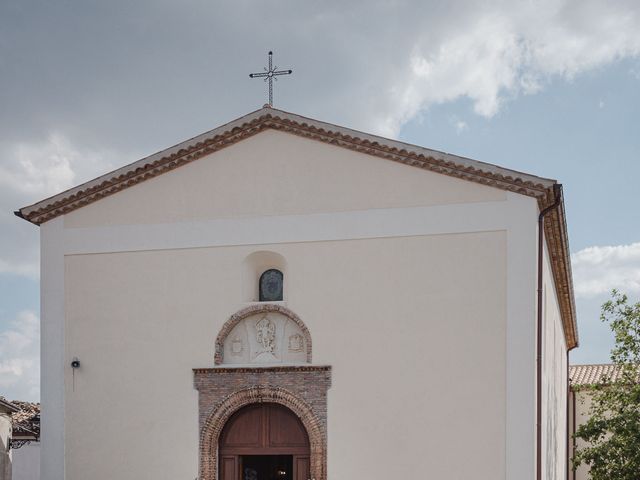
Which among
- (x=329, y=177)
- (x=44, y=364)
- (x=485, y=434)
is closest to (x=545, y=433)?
(x=485, y=434)

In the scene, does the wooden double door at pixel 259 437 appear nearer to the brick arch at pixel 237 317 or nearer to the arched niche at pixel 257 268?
the brick arch at pixel 237 317

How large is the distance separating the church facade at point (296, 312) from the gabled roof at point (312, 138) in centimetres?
4

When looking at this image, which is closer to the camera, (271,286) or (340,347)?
(340,347)

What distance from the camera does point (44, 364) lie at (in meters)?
16.0

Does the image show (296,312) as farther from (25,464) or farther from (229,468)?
(25,464)

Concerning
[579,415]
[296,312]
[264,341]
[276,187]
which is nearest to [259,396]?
[264,341]

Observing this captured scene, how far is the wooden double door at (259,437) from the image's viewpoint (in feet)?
48.7

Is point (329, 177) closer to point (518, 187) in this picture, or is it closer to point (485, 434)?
point (518, 187)

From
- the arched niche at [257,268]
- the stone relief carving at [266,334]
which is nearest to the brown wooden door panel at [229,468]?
the stone relief carving at [266,334]

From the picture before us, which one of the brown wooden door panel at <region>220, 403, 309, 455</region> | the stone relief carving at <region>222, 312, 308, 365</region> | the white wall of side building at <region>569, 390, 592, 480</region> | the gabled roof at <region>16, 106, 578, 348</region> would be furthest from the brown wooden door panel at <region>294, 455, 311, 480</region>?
the white wall of side building at <region>569, 390, 592, 480</region>

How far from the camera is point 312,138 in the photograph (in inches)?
602

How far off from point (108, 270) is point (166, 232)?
4.31 feet

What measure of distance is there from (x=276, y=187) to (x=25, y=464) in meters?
14.6

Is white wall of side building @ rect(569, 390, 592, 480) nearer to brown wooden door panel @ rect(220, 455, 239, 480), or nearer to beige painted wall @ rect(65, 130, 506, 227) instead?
beige painted wall @ rect(65, 130, 506, 227)
